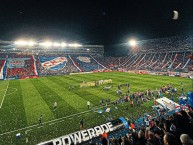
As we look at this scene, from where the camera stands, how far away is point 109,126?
463 inches

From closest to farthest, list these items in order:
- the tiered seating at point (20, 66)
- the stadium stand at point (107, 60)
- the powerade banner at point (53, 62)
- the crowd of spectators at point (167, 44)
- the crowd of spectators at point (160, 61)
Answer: the tiered seating at point (20, 66), the crowd of spectators at point (160, 61), the stadium stand at point (107, 60), the crowd of spectators at point (167, 44), the powerade banner at point (53, 62)

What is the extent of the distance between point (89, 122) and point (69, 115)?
4.02m

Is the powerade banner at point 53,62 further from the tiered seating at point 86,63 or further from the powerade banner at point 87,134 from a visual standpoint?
the powerade banner at point 87,134

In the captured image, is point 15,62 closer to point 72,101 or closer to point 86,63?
point 86,63

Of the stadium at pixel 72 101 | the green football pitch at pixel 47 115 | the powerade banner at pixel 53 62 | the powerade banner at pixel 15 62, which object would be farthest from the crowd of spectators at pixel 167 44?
the powerade banner at pixel 15 62

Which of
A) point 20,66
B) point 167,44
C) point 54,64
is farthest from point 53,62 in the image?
point 167,44

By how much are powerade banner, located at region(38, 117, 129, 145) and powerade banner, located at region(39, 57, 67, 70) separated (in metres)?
79.6

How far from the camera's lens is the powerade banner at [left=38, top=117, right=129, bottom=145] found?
9605 mm

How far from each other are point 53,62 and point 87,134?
8930 centimetres

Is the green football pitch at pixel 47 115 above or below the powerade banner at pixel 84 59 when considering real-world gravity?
below

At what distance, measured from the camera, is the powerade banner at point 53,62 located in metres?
89.4

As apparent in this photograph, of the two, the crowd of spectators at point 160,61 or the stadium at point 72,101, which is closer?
the stadium at point 72,101

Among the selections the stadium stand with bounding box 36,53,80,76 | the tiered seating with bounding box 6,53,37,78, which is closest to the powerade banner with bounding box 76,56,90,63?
the stadium stand with bounding box 36,53,80,76

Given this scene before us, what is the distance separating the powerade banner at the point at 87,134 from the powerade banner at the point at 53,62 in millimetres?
79635
